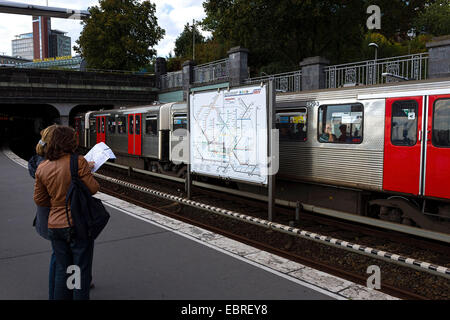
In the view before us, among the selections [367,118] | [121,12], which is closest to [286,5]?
[367,118]

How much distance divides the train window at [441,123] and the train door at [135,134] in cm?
1178

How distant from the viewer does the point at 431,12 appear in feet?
141

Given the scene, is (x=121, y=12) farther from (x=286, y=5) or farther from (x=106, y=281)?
(x=106, y=281)

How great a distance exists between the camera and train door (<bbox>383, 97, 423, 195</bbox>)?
→ 7.12 meters

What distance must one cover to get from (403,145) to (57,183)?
6.08m

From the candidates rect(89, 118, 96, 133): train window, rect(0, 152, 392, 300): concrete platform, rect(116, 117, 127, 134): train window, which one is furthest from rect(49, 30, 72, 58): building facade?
rect(0, 152, 392, 300): concrete platform

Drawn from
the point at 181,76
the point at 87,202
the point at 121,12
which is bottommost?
the point at 87,202

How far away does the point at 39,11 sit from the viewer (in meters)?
40.4

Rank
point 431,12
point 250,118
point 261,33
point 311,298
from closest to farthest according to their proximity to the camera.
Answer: point 311,298
point 250,118
point 261,33
point 431,12

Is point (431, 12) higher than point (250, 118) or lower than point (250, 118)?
higher

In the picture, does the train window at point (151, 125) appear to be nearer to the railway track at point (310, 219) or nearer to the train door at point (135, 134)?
the train door at point (135, 134)

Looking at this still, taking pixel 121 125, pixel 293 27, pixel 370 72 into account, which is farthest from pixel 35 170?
pixel 293 27

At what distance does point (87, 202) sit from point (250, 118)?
458cm
